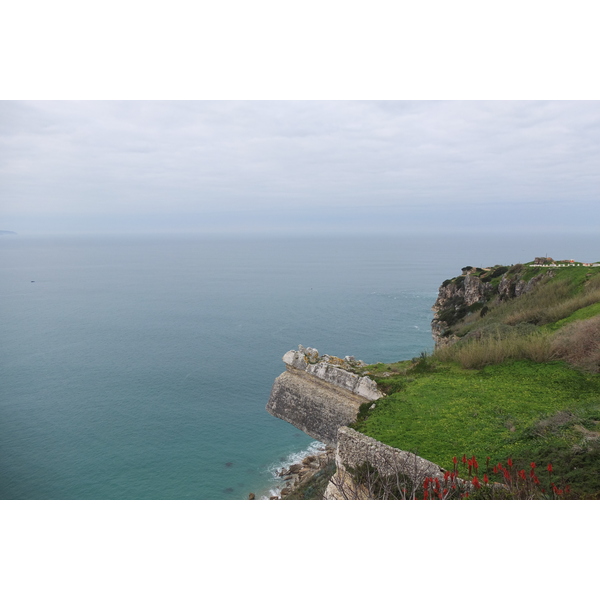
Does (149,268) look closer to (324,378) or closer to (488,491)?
(324,378)

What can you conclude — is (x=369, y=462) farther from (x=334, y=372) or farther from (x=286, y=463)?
(x=286, y=463)

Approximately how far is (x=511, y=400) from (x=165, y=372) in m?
31.5

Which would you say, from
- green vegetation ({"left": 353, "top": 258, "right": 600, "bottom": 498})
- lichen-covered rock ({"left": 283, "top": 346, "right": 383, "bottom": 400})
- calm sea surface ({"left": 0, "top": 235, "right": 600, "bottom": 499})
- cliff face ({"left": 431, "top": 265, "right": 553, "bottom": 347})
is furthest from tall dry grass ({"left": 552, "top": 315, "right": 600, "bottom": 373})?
calm sea surface ({"left": 0, "top": 235, "right": 600, "bottom": 499})

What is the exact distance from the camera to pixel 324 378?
54.3ft

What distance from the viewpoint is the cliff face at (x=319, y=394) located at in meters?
15.4

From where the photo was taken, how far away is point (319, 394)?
1655 cm

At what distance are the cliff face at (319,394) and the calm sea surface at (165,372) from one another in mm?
7622

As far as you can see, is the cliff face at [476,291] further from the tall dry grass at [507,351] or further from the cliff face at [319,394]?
the cliff face at [319,394]

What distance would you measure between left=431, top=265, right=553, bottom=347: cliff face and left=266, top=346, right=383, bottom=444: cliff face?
39.3 feet

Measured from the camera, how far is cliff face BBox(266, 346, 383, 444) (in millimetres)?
15367

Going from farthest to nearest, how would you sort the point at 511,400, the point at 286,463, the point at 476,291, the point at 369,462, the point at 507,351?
the point at 476,291 → the point at 286,463 → the point at 507,351 → the point at 511,400 → the point at 369,462

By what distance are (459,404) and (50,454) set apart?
998 inches

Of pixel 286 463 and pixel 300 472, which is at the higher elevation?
pixel 300 472

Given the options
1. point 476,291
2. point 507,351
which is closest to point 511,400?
point 507,351
